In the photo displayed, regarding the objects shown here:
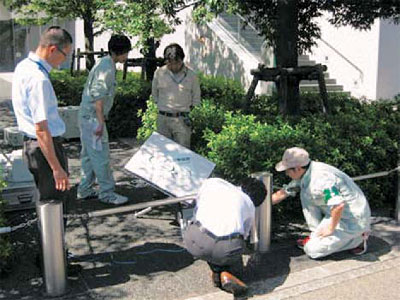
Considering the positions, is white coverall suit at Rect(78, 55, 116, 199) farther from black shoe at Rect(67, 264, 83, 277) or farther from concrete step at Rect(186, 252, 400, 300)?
concrete step at Rect(186, 252, 400, 300)

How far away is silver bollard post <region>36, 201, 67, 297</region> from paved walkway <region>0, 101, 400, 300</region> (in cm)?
11

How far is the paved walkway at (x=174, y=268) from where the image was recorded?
397cm

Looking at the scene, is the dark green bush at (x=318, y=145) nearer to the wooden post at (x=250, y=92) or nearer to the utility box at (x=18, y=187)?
the wooden post at (x=250, y=92)

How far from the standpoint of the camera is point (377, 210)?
5926 millimetres

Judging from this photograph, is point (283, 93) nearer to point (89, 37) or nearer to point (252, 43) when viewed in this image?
point (89, 37)

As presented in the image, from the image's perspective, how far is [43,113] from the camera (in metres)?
3.66

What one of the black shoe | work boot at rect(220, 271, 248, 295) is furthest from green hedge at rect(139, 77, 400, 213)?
the black shoe

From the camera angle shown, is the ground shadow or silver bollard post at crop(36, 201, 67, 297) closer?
silver bollard post at crop(36, 201, 67, 297)

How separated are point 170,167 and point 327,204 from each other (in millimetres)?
1588

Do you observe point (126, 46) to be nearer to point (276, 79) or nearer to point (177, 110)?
point (177, 110)

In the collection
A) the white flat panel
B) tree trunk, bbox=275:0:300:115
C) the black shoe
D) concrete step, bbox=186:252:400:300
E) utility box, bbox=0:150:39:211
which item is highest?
tree trunk, bbox=275:0:300:115

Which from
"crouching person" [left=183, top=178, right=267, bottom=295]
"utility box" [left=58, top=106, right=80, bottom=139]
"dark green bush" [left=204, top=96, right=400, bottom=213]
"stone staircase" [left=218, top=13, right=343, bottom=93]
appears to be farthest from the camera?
"stone staircase" [left=218, top=13, right=343, bottom=93]

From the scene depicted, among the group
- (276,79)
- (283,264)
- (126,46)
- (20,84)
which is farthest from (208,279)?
(276,79)

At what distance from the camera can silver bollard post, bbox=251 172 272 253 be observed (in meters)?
4.56
